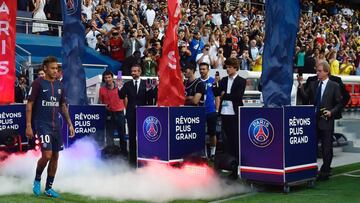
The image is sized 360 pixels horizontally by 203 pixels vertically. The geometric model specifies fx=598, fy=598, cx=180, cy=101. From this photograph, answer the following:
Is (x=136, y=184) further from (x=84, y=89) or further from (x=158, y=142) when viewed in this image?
(x=84, y=89)

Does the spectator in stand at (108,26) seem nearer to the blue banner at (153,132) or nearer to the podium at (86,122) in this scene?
the podium at (86,122)

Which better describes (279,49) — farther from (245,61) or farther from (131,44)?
(245,61)

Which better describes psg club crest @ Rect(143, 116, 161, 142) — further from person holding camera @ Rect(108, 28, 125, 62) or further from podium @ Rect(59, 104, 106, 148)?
person holding camera @ Rect(108, 28, 125, 62)

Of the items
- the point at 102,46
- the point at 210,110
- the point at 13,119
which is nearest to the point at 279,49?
the point at 210,110

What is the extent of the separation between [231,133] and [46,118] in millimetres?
3122

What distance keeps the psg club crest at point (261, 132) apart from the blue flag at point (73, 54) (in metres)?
4.20

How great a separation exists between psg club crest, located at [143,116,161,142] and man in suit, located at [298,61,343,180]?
269cm

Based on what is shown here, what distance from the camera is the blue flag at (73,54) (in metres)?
11.9

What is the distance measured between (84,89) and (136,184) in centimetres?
339

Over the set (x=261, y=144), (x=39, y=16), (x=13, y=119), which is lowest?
(x=261, y=144)

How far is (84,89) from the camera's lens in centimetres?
1198

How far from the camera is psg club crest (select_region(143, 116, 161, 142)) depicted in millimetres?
10188

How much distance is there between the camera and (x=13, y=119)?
11305 mm

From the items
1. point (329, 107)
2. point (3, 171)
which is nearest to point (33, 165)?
point (3, 171)
